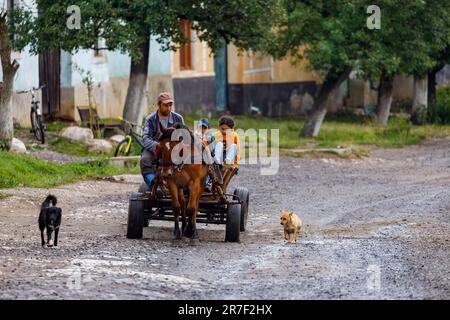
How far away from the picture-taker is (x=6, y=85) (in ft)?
76.8

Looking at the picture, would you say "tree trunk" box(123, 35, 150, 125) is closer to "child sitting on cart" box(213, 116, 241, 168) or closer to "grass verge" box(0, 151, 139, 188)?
"grass verge" box(0, 151, 139, 188)

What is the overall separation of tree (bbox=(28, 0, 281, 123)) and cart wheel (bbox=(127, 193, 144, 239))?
11.7m

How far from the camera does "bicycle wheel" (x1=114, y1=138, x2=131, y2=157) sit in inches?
1028

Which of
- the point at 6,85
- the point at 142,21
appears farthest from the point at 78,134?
the point at 6,85

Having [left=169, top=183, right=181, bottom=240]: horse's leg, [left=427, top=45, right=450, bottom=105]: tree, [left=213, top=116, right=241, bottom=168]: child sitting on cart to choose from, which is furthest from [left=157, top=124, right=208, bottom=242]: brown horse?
[left=427, top=45, right=450, bottom=105]: tree

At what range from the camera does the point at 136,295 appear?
10.9 meters

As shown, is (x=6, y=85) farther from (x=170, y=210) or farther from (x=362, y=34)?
(x=362, y=34)

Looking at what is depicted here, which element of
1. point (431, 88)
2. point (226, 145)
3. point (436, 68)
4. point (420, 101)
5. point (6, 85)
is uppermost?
point (436, 68)

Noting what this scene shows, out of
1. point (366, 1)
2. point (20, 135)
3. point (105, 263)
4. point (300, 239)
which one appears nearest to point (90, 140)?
point (20, 135)

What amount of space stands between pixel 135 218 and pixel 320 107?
20.0 meters

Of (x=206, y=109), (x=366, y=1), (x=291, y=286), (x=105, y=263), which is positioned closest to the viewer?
(x=291, y=286)

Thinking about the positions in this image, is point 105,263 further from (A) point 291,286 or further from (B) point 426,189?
(B) point 426,189

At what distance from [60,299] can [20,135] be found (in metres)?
18.4

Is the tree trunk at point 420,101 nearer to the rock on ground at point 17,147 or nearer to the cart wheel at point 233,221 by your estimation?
the rock on ground at point 17,147
